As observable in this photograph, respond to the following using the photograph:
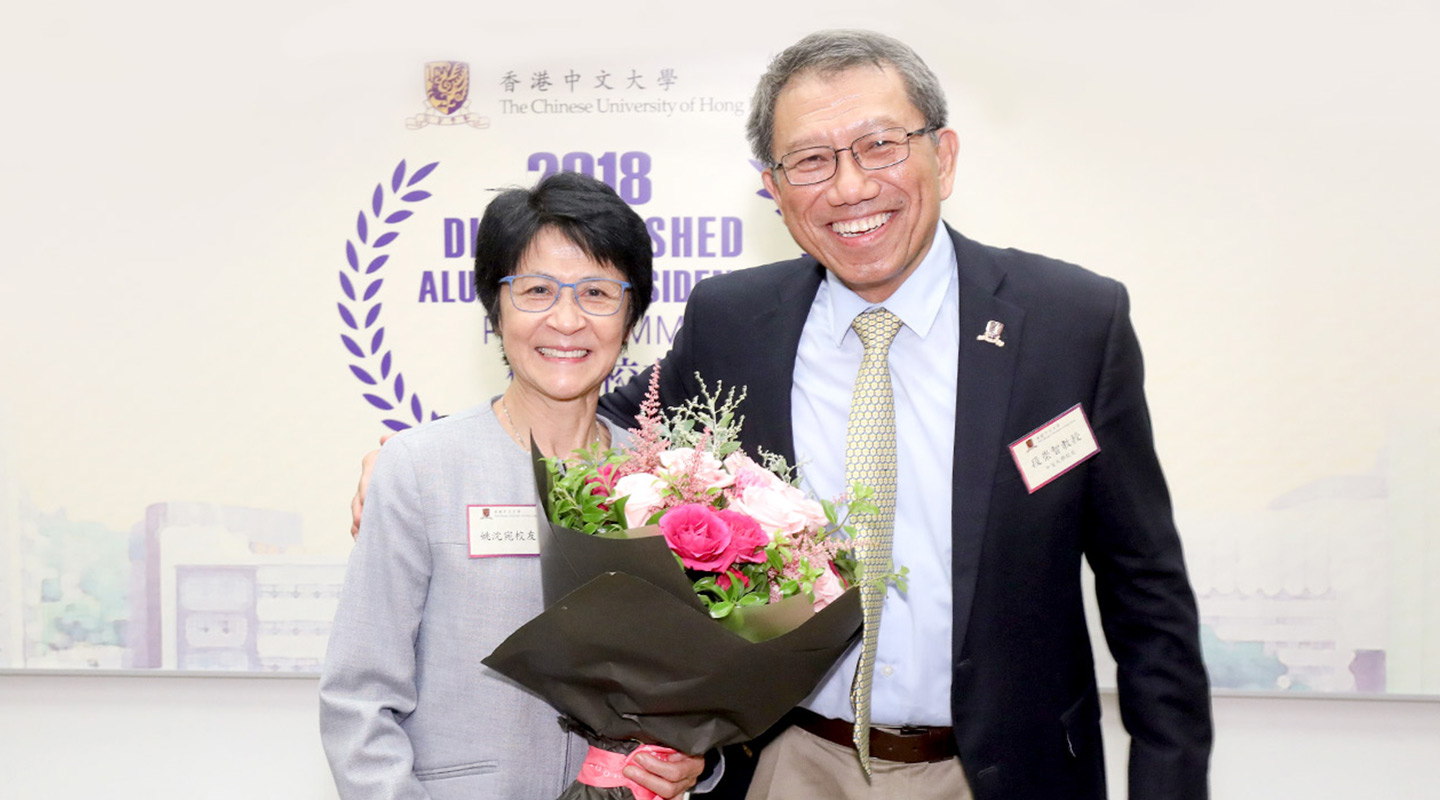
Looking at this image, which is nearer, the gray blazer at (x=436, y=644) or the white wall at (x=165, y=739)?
the gray blazer at (x=436, y=644)

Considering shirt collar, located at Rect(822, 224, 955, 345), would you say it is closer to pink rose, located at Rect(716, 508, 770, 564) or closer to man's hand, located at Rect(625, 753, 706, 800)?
pink rose, located at Rect(716, 508, 770, 564)

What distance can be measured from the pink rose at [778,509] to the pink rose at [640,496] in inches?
4.0

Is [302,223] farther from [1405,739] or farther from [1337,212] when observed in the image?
[1405,739]

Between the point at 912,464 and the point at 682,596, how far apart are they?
656 millimetres

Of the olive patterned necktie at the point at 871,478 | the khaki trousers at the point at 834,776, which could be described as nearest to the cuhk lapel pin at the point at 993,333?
the olive patterned necktie at the point at 871,478

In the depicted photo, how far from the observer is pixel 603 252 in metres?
1.71

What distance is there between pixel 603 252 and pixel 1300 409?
2.33m

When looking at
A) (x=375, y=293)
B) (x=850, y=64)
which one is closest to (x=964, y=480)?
(x=850, y=64)

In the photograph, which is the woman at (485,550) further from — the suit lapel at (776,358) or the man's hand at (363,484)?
the suit lapel at (776,358)

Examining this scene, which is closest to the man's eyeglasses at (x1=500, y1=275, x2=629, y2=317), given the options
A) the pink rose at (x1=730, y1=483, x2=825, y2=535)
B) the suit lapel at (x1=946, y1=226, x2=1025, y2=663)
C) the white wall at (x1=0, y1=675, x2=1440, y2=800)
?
the pink rose at (x1=730, y1=483, x2=825, y2=535)

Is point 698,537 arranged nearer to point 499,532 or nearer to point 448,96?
point 499,532

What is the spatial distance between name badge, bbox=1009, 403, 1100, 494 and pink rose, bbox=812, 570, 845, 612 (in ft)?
1.66

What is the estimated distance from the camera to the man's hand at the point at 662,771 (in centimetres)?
147

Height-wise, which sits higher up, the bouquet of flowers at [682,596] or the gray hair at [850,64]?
the gray hair at [850,64]
